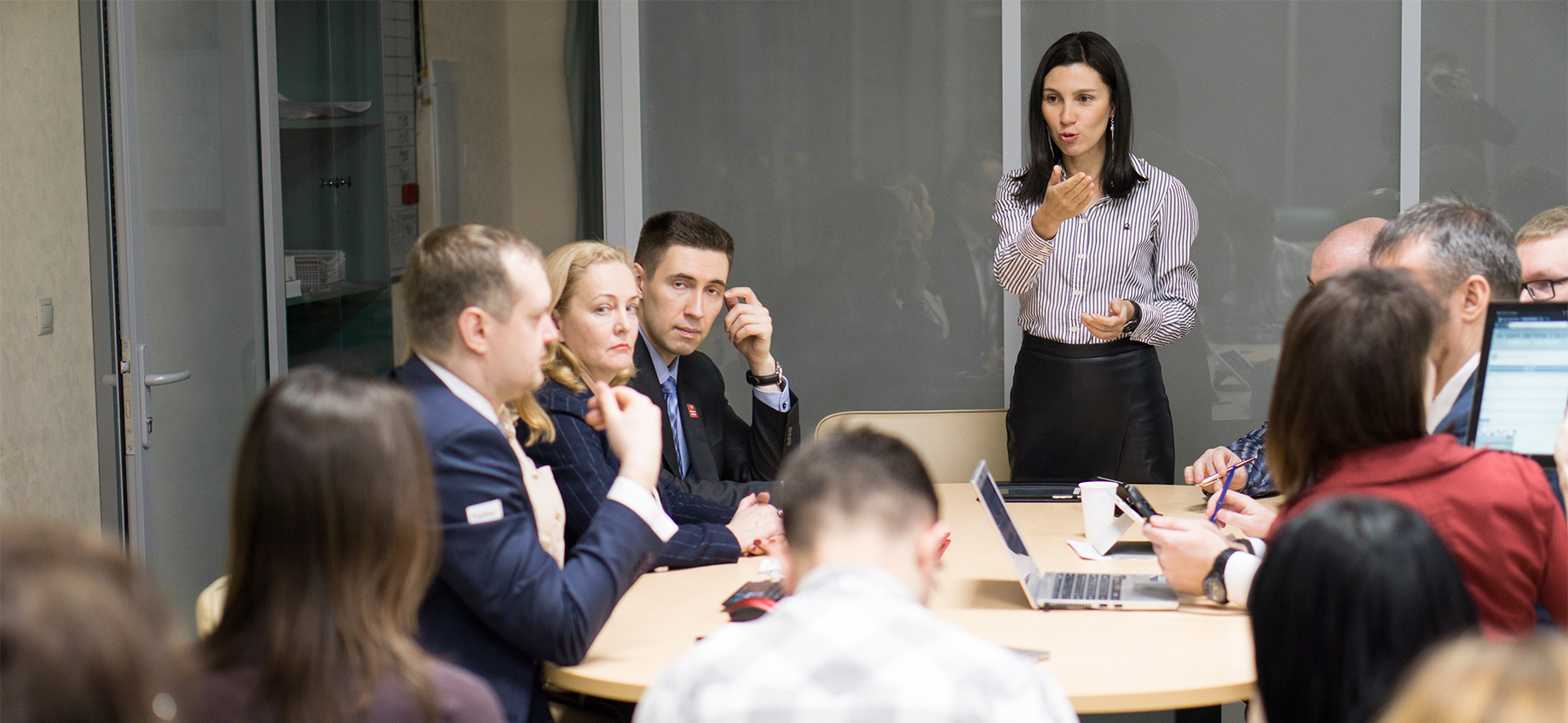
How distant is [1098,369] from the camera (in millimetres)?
3604

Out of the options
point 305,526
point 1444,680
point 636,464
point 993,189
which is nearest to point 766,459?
point 636,464

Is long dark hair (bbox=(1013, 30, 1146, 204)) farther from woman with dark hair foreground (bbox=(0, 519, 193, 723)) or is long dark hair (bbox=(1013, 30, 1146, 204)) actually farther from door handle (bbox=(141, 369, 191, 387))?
woman with dark hair foreground (bbox=(0, 519, 193, 723))

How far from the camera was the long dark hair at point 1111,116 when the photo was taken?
140 inches

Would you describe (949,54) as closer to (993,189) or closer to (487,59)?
(993,189)

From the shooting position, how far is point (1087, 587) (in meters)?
2.17

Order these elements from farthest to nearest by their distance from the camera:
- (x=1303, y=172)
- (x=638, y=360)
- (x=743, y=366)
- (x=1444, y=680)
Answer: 1. (x=743, y=366)
2. (x=1303, y=172)
3. (x=638, y=360)
4. (x=1444, y=680)

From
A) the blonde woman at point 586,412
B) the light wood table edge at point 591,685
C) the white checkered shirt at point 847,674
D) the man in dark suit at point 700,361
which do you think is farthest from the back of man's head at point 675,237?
the white checkered shirt at point 847,674

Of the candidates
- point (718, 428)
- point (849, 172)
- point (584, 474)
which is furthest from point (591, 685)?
point (849, 172)

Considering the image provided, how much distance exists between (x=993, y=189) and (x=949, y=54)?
47cm

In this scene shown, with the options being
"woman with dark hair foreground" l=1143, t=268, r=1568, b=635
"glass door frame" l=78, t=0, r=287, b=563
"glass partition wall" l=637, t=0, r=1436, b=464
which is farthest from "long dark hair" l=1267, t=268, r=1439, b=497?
"glass partition wall" l=637, t=0, r=1436, b=464

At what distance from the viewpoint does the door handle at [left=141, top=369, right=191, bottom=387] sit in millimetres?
2957

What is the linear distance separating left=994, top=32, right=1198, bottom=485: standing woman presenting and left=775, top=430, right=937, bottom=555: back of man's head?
218 cm

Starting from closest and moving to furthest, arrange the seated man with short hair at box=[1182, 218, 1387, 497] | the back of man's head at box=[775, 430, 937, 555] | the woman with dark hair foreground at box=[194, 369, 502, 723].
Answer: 1. the woman with dark hair foreground at box=[194, 369, 502, 723]
2. the back of man's head at box=[775, 430, 937, 555]
3. the seated man with short hair at box=[1182, 218, 1387, 497]

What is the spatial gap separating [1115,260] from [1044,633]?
188 cm
